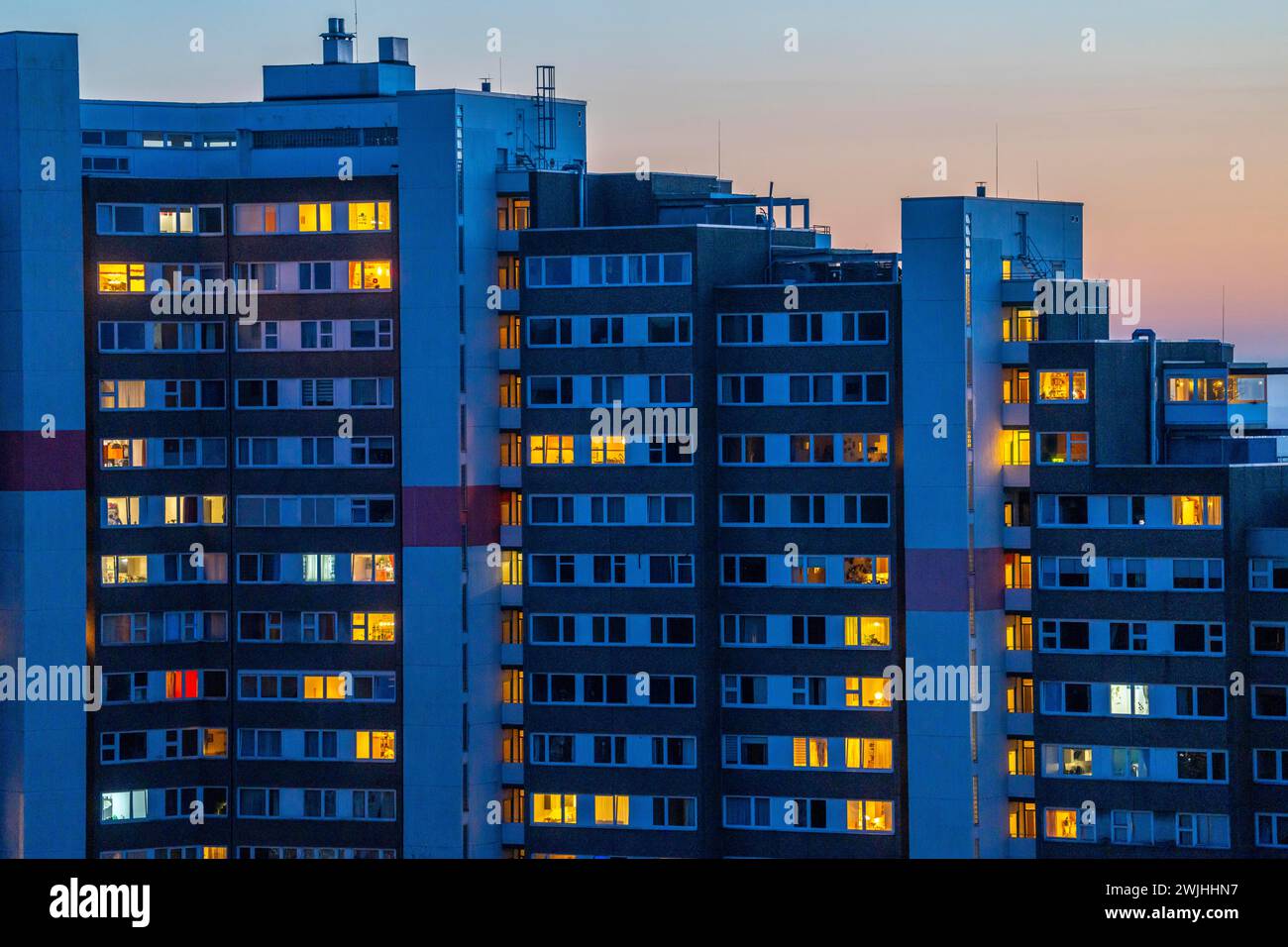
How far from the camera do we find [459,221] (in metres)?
98.1

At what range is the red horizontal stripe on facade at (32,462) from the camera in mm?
98250

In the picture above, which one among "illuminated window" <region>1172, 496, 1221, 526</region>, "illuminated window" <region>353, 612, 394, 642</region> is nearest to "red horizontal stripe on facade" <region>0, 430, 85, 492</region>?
"illuminated window" <region>353, 612, 394, 642</region>

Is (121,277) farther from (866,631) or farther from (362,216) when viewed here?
(866,631)

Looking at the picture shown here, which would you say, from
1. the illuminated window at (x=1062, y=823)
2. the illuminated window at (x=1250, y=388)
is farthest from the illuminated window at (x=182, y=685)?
the illuminated window at (x=1250, y=388)

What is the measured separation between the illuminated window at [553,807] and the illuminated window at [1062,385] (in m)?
29.7

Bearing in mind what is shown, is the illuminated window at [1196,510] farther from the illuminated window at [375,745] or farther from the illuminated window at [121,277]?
the illuminated window at [121,277]

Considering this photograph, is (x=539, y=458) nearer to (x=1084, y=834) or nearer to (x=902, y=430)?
(x=902, y=430)

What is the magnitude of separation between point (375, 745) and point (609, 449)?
18588 millimetres

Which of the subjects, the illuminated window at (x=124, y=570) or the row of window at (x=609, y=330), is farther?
the illuminated window at (x=124, y=570)

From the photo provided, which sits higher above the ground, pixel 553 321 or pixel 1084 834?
pixel 553 321

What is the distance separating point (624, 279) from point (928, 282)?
14.5 metres

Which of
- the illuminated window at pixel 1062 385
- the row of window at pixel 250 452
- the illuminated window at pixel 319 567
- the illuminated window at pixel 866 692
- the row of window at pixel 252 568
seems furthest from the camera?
the illuminated window at pixel 319 567

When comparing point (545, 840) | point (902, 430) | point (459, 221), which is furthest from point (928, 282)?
point (545, 840)
